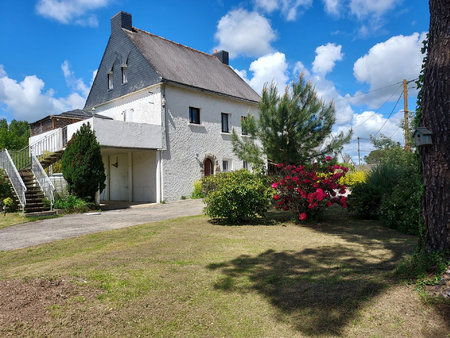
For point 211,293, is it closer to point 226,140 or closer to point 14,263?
point 14,263

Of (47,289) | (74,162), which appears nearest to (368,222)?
(47,289)

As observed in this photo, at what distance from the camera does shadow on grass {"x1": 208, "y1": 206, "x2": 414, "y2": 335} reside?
121 inches

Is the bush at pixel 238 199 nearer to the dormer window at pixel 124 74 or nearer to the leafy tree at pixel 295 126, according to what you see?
the leafy tree at pixel 295 126

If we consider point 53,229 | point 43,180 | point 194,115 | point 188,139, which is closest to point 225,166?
point 188,139

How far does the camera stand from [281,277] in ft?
13.8

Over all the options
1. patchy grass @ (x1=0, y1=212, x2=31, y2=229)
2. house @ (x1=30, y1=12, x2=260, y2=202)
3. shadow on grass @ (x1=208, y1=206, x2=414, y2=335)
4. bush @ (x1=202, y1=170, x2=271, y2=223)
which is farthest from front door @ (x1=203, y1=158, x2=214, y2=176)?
shadow on grass @ (x1=208, y1=206, x2=414, y2=335)

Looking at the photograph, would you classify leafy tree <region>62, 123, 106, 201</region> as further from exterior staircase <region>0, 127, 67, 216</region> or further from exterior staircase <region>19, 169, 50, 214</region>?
exterior staircase <region>19, 169, 50, 214</region>

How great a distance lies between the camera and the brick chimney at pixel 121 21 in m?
19.1

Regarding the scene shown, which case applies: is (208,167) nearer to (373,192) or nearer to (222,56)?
(222,56)

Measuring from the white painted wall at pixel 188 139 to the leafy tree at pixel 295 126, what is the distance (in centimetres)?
646

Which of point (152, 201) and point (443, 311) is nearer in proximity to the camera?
point (443, 311)

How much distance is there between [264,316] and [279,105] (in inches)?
347

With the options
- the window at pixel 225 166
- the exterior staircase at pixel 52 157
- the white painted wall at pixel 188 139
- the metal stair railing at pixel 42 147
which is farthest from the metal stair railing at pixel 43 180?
the window at pixel 225 166

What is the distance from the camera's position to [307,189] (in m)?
8.38
